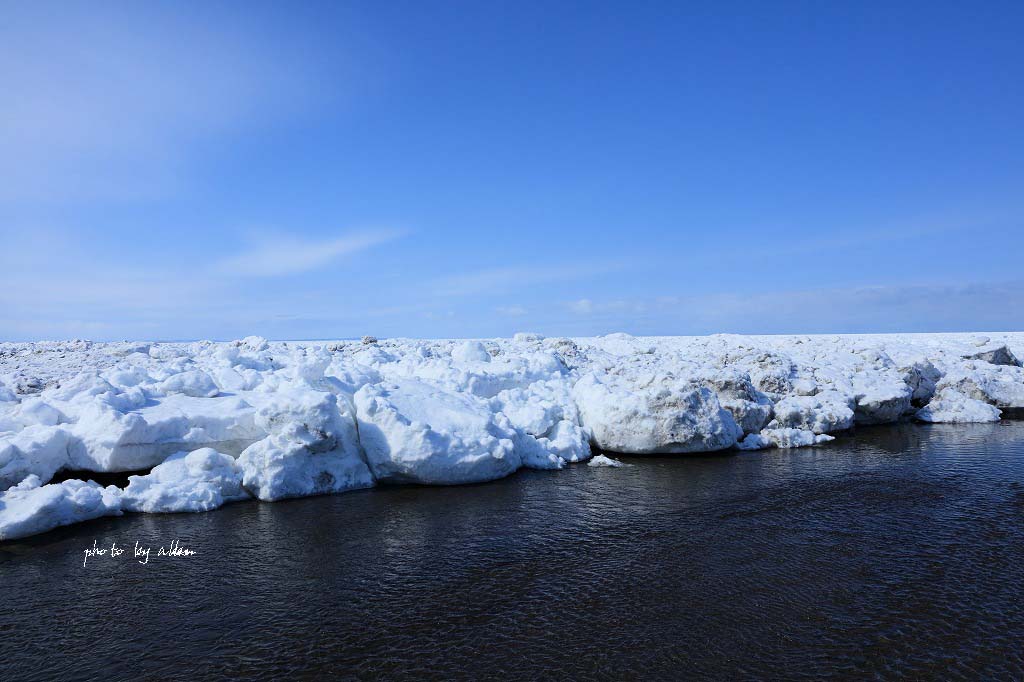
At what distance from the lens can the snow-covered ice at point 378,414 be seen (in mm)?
15641

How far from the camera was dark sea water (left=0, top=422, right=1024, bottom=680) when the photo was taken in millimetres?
8156

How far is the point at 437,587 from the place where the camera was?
412 inches

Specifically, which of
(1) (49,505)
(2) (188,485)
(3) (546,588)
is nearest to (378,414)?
(2) (188,485)

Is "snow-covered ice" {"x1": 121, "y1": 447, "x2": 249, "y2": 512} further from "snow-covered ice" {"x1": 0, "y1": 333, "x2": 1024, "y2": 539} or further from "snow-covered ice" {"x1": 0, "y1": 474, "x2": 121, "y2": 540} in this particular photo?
"snow-covered ice" {"x1": 0, "y1": 474, "x2": 121, "y2": 540}

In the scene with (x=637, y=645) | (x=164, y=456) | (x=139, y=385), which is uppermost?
(x=139, y=385)

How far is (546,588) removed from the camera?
408 inches

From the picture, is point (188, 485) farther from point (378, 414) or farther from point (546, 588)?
point (546, 588)

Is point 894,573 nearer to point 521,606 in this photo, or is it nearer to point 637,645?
point 637,645

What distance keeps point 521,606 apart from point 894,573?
271 inches

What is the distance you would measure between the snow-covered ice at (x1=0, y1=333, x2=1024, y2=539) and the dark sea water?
0.98 metres

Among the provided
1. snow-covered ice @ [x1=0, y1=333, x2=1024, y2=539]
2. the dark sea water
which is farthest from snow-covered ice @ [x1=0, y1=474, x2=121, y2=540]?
the dark sea water

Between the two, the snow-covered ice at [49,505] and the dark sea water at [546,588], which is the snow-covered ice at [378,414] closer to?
the snow-covered ice at [49,505]

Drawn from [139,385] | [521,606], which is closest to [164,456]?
[139,385]

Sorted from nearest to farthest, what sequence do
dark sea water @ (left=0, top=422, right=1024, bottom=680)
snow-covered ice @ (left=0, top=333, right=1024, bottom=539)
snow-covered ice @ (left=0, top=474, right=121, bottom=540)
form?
dark sea water @ (left=0, top=422, right=1024, bottom=680), snow-covered ice @ (left=0, top=474, right=121, bottom=540), snow-covered ice @ (left=0, top=333, right=1024, bottom=539)
